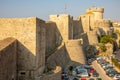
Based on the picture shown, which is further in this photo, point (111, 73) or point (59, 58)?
point (59, 58)

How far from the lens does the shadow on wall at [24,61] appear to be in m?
19.9

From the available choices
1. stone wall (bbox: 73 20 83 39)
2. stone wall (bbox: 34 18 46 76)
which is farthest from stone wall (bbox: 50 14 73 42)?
stone wall (bbox: 34 18 46 76)

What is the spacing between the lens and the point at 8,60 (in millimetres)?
16938

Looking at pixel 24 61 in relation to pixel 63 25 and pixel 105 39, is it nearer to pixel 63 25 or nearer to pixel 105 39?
pixel 63 25

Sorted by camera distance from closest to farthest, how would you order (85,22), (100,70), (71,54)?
1. (100,70)
2. (71,54)
3. (85,22)

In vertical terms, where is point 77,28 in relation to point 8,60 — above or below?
above

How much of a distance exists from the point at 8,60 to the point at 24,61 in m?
3.13

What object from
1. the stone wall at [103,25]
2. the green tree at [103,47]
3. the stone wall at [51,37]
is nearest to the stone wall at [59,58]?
the stone wall at [51,37]

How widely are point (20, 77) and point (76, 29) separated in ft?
93.1

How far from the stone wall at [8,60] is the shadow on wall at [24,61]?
620mm

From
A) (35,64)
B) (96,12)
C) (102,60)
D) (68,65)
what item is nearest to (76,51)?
(68,65)

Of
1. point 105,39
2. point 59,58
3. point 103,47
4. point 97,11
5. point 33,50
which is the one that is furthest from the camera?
point 97,11

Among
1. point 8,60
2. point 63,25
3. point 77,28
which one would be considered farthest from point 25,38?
point 77,28

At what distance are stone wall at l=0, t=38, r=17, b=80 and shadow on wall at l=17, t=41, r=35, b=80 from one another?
620mm
